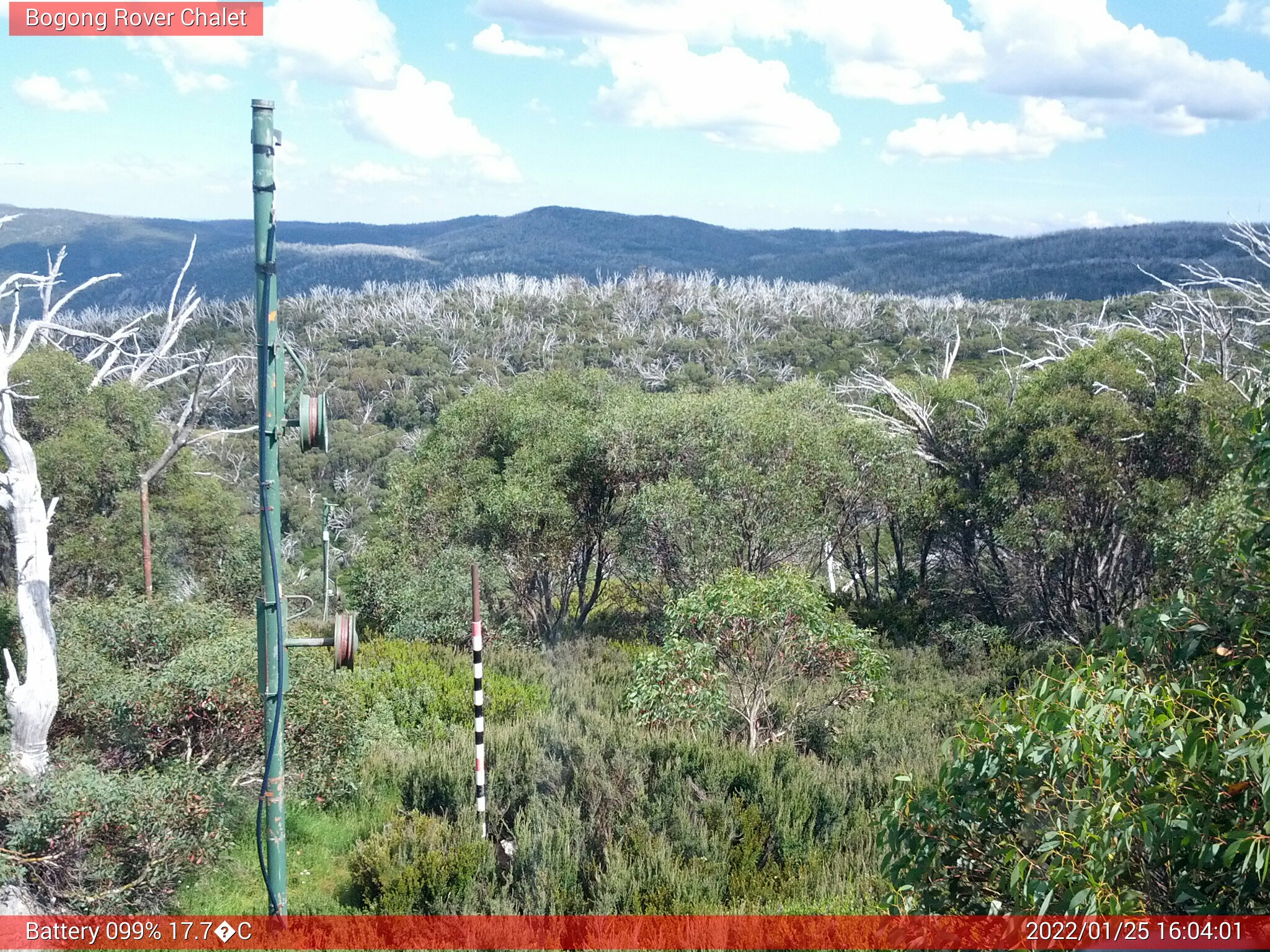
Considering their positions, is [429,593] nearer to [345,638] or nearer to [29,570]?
[29,570]

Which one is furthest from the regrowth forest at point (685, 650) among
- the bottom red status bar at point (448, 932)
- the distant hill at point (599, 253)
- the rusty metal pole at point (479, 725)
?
the distant hill at point (599, 253)

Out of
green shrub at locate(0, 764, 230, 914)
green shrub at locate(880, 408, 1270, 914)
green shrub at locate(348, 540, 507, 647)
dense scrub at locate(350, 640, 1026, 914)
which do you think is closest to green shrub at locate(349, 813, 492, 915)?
dense scrub at locate(350, 640, 1026, 914)

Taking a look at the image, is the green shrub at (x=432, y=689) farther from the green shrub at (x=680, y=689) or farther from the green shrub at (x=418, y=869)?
the green shrub at (x=418, y=869)

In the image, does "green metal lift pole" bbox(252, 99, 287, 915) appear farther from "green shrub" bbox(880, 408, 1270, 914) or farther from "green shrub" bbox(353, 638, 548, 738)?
"green shrub" bbox(353, 638, 548, 738)

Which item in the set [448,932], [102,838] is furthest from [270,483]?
[102,838]

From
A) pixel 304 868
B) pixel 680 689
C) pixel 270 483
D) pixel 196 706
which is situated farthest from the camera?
pixel 680 689

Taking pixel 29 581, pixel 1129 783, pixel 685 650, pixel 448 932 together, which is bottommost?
pixel 448 932
